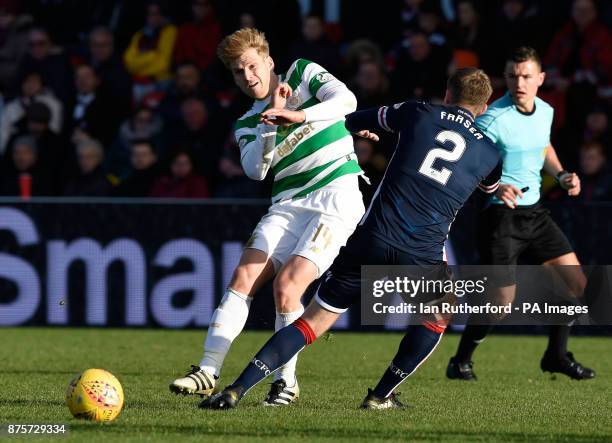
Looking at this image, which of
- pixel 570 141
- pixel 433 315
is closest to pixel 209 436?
pixel 433 315

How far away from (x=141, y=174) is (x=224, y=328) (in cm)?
706

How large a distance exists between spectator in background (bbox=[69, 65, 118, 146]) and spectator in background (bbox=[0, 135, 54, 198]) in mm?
697

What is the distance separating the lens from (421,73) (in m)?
13.8

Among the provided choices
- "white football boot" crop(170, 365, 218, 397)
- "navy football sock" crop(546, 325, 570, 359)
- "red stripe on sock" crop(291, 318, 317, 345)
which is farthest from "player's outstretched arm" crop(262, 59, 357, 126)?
"navy football sock" crop(546, 325, 570, 359)

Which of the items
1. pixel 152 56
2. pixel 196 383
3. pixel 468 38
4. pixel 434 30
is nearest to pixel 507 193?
pixel 196 383

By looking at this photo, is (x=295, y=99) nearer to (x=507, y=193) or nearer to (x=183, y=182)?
(x=507, y=193)

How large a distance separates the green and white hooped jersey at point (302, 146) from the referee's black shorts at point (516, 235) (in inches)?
80.6

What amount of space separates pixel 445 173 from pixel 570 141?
6927 mm

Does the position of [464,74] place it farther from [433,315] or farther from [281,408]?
[281,408]

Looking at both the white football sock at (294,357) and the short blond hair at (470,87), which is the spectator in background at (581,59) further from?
the white football sock at (294,357)

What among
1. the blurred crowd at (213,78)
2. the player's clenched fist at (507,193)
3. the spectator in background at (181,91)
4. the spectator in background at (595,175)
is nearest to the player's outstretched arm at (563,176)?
the player's clenched fist at (507,193)

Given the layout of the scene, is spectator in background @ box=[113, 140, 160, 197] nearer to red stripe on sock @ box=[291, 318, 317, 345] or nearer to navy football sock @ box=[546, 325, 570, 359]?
navy football sock @ box=[546, 325, 570, 359]

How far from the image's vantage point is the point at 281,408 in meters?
6.92

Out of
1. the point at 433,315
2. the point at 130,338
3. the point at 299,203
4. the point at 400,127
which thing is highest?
the point at 400,127
